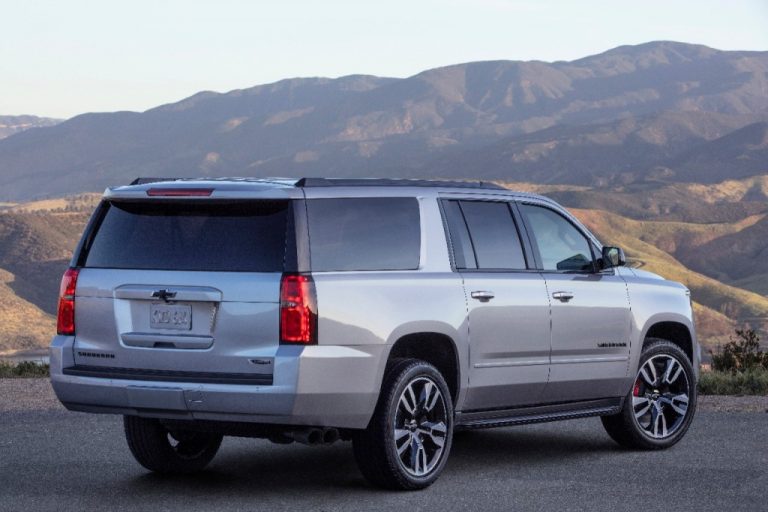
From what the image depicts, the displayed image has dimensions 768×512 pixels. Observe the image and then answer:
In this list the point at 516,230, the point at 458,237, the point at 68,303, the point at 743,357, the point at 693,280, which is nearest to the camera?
the point at 68,303

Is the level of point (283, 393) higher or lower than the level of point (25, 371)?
higher

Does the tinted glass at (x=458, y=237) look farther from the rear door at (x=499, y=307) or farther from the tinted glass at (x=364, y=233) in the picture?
the tinted glass at (x=364, y=233)

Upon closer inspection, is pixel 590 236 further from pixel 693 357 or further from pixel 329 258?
pixel 329 258

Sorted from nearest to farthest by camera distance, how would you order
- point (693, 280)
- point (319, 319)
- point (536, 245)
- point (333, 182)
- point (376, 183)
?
point (319, 319) < point (333, 182) < point (376, 183) < point (536, 245) < point (693, 280)

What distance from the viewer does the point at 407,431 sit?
7961 millimetres

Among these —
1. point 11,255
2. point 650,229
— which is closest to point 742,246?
point 650,229

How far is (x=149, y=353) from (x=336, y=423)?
111cm

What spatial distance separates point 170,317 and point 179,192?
719 mm

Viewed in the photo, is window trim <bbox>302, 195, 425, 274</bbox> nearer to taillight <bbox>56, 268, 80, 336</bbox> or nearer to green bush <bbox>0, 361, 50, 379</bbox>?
taillight <bbox>56, 268, 80, 336</bbox>

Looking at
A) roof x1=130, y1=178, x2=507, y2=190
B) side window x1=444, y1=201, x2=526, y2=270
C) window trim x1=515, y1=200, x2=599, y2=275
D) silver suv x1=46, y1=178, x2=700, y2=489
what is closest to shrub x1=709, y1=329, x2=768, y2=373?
window trim x1=515, y1=200, x2=599, y2=275

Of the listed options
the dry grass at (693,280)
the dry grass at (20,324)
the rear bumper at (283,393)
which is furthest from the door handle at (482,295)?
the dry grass at (693,280)

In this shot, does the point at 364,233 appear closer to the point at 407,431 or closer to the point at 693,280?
the point at 407,431

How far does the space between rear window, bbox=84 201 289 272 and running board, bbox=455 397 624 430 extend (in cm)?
180

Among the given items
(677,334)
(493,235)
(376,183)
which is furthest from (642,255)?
(376,183)
